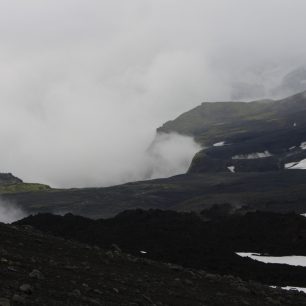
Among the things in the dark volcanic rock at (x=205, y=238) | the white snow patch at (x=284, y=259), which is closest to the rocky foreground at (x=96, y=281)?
the dark volcanic rock at (x=205, y=238)

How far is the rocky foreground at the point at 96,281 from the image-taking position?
60.8 feet

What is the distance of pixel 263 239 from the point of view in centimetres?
7062

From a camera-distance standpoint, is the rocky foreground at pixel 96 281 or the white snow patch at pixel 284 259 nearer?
the rocky foreground at pixel 96 281

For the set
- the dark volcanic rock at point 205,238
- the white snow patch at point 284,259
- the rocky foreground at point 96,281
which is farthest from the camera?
the white snow patch at point 284,259

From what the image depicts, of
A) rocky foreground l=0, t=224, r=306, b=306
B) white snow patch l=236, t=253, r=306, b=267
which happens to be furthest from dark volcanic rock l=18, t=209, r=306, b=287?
rocky foreground l=0, t=224, r=306, b=306

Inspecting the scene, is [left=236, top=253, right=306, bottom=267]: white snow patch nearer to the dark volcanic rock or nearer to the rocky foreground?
the dark volcanic rock

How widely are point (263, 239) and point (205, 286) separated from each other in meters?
43.6

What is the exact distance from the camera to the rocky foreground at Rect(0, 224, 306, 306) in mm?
18531

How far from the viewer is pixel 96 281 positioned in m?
22.6

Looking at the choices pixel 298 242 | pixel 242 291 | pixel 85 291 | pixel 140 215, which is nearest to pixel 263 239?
pixel 298 242

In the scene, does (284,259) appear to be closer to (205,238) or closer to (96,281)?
(205,238)

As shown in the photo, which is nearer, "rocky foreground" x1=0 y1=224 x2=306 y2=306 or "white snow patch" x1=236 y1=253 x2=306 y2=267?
"rocky foreground" x1=0 y1=224 x2=306 y2=306

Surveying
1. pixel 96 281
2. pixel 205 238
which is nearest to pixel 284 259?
pixel 205 238

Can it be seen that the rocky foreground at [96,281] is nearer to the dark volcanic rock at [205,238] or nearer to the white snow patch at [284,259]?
the dark volcanic rock at [205,238]
